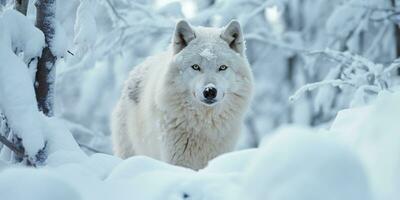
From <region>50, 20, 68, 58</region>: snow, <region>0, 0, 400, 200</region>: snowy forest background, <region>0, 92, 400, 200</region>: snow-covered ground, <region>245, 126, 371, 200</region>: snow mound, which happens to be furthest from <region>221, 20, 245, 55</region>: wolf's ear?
<region>245, 126, 371, 200</region>: snow mound

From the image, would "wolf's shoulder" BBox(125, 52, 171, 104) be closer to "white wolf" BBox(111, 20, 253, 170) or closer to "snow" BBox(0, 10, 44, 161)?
"white wolf" BBox(111, 20, 253, 170)

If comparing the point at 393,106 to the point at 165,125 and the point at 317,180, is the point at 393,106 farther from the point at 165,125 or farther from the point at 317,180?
the point at 165,125

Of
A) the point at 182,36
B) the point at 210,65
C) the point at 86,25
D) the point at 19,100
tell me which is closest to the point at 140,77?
the point at 182,36

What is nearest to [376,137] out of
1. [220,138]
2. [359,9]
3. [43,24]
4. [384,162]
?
[384,162]

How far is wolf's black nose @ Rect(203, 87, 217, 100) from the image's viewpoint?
4973 mm

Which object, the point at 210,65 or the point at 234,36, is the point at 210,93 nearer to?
the point at 210,65

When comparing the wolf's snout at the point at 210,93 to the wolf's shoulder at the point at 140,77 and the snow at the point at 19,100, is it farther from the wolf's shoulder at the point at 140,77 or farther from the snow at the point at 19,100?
the snow at the point at 19,100

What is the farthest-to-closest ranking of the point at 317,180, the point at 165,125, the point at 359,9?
the point at 359,9 → the point at 165,125 → the point at 317,180

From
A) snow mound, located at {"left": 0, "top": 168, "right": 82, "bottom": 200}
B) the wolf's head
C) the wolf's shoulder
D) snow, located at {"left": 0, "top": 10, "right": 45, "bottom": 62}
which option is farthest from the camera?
the wolf's shoulder

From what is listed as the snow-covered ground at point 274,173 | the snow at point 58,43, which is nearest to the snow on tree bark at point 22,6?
the snow at point 58,43

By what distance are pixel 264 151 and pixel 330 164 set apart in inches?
7.9

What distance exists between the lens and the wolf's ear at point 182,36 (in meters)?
5.40

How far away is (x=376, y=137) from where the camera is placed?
2299mm

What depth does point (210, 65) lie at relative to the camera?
17.2 feet
